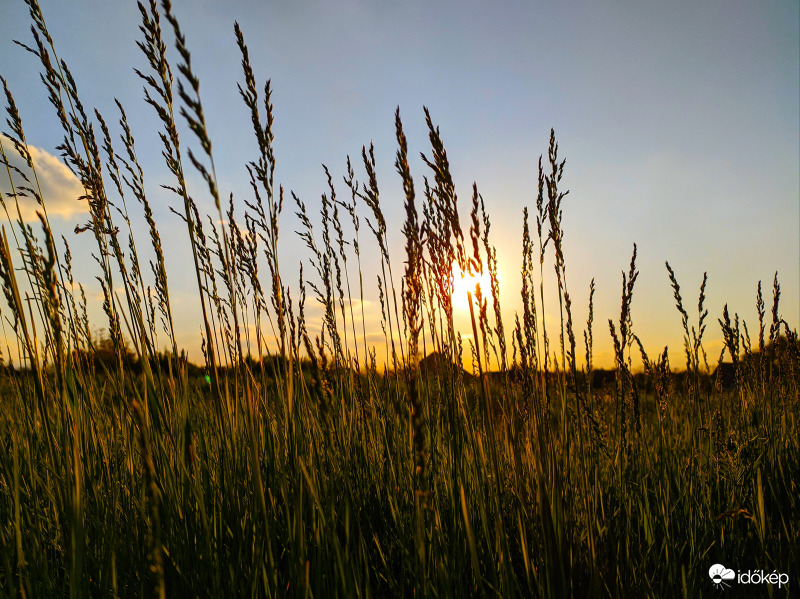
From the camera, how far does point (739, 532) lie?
1969 mm

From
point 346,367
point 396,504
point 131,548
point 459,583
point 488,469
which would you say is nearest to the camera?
point 459,583

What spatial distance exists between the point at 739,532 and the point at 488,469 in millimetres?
1092

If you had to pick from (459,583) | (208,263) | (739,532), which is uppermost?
(208,263)

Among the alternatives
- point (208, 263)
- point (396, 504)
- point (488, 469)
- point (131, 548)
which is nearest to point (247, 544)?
point (131, 548)

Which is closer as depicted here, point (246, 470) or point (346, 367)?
point (246, 470)

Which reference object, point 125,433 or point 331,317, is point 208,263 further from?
point 125,433

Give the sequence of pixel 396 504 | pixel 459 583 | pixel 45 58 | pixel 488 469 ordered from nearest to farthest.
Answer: pixel 459 583 → pixel 45 58 → pixel 396 504 → pixel 488 469

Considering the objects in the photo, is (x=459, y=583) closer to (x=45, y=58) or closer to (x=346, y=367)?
(x=346, y=367)

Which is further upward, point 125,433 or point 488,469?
point 125,433

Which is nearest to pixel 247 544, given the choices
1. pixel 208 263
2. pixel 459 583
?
pixel 459 583

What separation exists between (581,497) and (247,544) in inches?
51.1

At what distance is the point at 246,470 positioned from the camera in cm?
195

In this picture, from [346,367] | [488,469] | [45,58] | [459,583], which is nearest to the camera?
[459,583]

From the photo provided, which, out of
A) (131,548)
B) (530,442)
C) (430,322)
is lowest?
(131,548)
